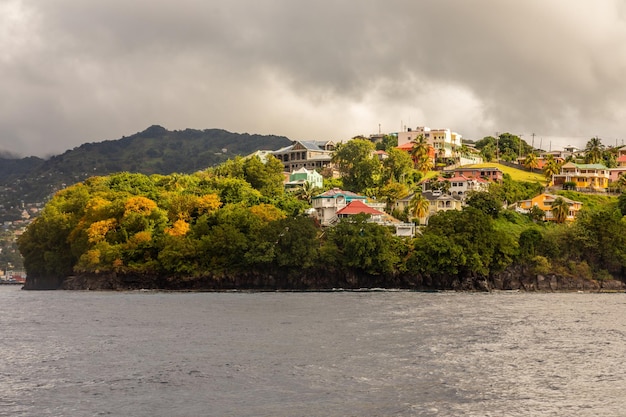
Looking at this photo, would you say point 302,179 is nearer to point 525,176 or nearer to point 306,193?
point 306,193

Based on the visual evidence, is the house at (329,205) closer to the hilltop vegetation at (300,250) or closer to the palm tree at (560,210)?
the hilltop vegetation at (300,250)

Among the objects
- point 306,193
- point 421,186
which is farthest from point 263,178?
point 421,186

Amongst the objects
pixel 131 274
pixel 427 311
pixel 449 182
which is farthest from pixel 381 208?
pixel 427 311

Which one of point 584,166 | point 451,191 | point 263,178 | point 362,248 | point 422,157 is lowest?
point 362,248

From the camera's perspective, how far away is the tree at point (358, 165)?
18235cm

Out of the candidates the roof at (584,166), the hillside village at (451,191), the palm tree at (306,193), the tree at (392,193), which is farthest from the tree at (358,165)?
the roof at (584,166)

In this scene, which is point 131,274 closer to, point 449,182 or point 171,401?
point 449,182

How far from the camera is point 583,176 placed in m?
185

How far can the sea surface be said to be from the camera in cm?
3609

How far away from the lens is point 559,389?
39594 mm

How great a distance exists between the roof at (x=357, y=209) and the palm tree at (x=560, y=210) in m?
36.8

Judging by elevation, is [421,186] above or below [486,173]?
below

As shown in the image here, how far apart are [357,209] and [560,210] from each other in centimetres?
4185

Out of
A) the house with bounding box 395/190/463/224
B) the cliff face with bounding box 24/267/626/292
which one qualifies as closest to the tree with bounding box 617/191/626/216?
the house with bounding box 395/190/463/224
